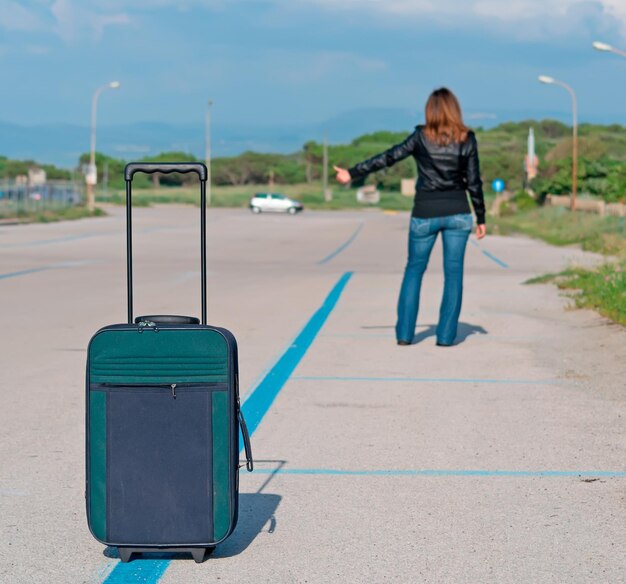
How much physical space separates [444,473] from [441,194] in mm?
5151

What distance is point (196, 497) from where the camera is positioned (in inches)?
188

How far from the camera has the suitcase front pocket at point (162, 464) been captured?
477cm

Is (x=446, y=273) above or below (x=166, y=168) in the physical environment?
below

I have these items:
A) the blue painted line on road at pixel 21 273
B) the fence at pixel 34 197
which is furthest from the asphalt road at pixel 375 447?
the fence at pixel 34 197

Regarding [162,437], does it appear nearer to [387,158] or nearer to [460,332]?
[387,158]

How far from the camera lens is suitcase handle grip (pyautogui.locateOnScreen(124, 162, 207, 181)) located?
5.01 meters

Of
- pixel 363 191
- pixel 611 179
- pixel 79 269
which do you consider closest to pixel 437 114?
pixel 79 269

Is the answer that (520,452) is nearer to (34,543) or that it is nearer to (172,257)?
(34,543)

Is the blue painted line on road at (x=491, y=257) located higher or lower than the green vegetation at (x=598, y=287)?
lower

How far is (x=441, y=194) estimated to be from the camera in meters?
11.2

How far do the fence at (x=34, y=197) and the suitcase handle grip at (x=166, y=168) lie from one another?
50198mm

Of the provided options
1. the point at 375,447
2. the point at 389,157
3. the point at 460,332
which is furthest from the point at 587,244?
the point at 375,447

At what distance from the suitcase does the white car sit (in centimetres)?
7798

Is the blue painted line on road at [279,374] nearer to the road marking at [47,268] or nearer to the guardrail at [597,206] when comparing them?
the road marking at [47,268]
